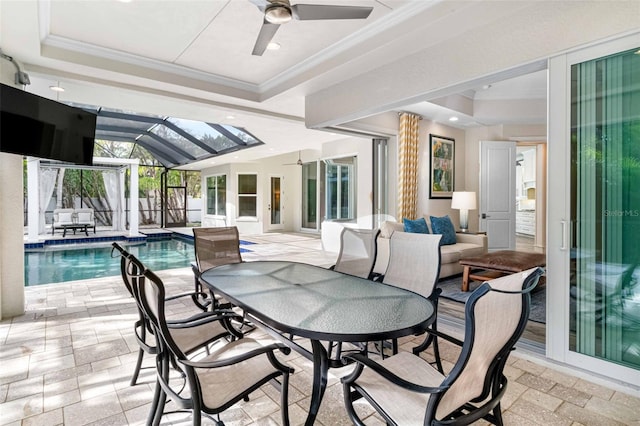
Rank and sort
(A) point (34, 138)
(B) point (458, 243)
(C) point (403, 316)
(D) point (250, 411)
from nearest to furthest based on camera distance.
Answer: (C) point (403, 316), (D) point (250, 411), (A) point (34, 138), (B) point (458, 243)

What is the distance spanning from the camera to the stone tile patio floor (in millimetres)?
1965

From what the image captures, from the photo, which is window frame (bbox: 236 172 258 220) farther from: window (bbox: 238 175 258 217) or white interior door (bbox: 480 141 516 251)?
white interior door (bbox: 480 141 516 251)

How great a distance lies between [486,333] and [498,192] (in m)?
6.39

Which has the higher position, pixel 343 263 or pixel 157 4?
pixel 157 4

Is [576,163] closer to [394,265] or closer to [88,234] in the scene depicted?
[394,265]

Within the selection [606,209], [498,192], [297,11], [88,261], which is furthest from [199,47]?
[88,261]

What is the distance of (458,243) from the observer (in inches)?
227

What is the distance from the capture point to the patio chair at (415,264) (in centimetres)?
256

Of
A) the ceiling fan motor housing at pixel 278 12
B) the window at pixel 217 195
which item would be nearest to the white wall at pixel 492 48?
the ceiling fan motor housing at pixel 278 12

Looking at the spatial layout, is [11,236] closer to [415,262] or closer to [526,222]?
[415,262]

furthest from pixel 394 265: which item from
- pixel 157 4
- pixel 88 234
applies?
pixel 88 234

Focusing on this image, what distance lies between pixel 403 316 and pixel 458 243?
14.4 ft

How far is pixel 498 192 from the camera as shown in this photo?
22.2 ft

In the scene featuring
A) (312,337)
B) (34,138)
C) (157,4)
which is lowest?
(312,337)
